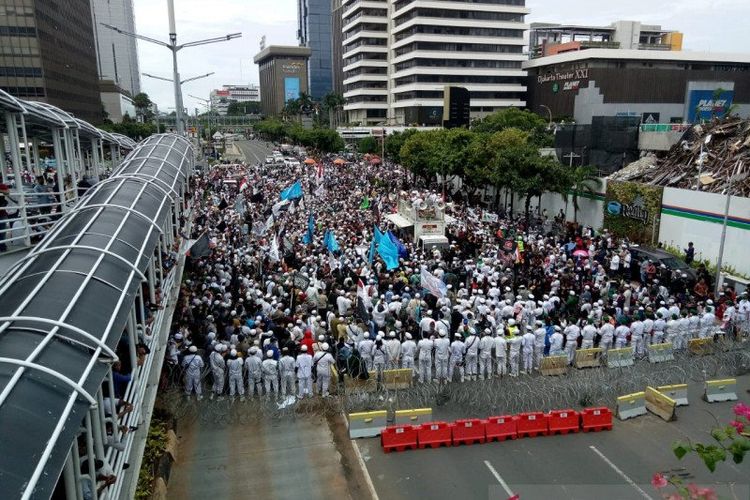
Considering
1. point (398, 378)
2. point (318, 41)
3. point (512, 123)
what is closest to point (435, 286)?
point (398, 378)

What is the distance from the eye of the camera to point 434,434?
32.8 ft

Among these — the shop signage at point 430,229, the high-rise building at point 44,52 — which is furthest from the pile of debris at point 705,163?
the high-rise building at point 44,52

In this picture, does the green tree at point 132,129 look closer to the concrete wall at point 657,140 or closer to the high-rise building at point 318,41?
the concrete wall at point 657,140

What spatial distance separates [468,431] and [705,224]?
1587cm

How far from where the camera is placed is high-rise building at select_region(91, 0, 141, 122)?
4525 inches

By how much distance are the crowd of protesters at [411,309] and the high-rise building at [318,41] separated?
167538mm

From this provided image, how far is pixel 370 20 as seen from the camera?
84.0 meters

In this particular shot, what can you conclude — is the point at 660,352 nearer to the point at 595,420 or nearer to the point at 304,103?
the point at 595,420

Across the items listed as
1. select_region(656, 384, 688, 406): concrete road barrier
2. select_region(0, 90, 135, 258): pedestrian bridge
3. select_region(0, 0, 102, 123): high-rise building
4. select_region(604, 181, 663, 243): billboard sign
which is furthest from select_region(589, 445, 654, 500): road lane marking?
select_region(0, 0, 102, 123): high-rise building

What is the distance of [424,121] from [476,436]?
6632cm

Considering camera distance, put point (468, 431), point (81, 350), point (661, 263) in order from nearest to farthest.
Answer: point (81, 350), point (468, 431), point (661, 263)

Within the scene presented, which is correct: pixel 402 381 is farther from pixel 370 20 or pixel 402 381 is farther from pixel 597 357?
pixel 370 20

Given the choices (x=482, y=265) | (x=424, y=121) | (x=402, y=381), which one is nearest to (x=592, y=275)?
(x=482, y=265)

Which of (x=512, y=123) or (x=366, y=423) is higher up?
(x=512, y=123)
